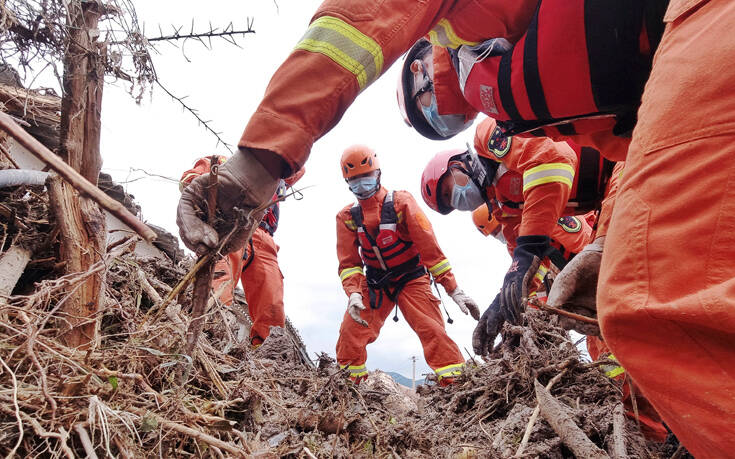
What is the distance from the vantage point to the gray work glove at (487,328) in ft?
9.07

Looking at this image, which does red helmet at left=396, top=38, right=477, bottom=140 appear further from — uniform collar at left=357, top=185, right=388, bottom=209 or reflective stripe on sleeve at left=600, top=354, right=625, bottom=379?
uniform collar at left=357, top=185, right=388, bottom=209

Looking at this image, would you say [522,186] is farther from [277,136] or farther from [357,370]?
[357,370]

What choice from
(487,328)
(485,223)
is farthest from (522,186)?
(485,223)

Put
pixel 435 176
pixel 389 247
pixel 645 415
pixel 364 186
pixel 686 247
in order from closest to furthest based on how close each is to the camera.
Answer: pixel 686 247, pixel 645 415, pixel 435 176, pixel 389 247, pixel 364 186

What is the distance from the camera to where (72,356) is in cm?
134

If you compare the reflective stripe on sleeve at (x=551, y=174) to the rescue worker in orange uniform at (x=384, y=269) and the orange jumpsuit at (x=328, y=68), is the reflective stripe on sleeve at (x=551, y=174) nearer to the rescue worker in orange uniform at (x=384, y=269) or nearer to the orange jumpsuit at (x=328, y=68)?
the orange jumpsuit at (x=328, y=68)

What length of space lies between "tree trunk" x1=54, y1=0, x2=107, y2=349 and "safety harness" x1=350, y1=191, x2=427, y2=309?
496 cm

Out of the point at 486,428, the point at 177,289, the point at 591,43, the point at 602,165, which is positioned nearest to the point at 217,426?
the point at 177,289

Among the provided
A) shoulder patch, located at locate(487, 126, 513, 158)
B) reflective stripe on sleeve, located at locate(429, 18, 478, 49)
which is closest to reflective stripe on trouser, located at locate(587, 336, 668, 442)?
reflective stripe on sleeve, located at locate(429, 18, 478, 49)

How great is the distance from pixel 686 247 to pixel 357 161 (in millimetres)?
6257

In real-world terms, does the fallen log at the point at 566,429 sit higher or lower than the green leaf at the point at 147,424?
lower

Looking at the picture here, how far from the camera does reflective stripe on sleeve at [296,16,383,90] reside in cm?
133

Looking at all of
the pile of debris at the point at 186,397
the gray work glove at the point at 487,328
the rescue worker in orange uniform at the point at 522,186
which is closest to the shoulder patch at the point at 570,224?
the rescue worker in orange uniform at the point at 522,186

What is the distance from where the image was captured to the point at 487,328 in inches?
109
